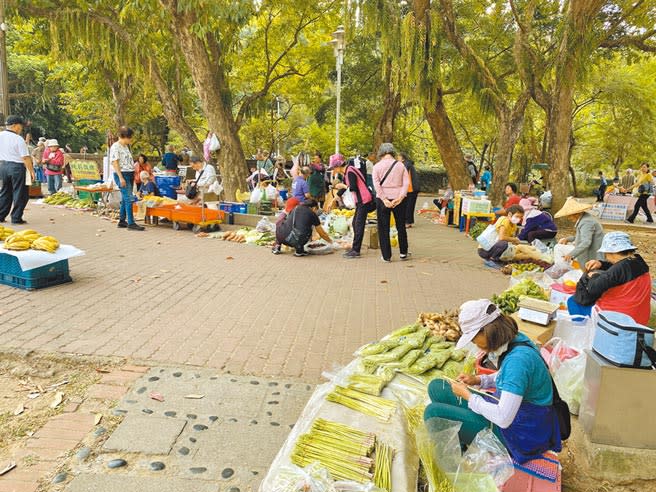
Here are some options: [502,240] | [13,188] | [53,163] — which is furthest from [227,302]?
[53,163]

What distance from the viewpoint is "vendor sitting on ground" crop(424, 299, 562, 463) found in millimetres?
2775

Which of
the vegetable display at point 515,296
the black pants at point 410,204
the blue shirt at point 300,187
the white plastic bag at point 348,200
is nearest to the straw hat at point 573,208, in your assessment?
the vegetable display at point 515,296

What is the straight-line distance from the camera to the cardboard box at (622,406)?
9.90 feet

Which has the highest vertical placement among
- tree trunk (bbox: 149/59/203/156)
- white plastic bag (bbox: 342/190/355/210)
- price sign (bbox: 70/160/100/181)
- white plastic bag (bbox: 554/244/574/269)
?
tree trunk (bbox: 149/59/203/156)

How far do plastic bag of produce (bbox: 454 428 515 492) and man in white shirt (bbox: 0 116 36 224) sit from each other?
1005 centimetres

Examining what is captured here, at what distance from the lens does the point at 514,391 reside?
275 centimetres

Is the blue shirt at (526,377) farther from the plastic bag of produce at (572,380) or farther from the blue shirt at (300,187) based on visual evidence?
the blue shirt at (300,187)

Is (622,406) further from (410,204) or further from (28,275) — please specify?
(410,204)

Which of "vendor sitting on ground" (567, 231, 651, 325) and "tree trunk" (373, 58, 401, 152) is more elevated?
"tree trunk" (373, 58, 401, 152)

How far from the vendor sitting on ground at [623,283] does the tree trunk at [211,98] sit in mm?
11533

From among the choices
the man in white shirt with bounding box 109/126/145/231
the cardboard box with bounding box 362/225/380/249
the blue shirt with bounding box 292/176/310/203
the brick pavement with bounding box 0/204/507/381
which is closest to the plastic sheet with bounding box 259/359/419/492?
the brick pavement with bounding box 0/204/507/381

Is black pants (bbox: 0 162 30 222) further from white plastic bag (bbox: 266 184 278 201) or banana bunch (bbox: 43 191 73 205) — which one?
white plastic bag (bbox: 266 184 278 201)

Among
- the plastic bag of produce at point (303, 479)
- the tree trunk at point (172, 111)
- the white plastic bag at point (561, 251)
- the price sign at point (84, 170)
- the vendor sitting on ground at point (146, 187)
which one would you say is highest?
the tree trunk at point (172, 111)

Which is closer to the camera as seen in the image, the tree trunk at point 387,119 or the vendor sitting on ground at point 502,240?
the vendor sitting on ground at point 502,240
